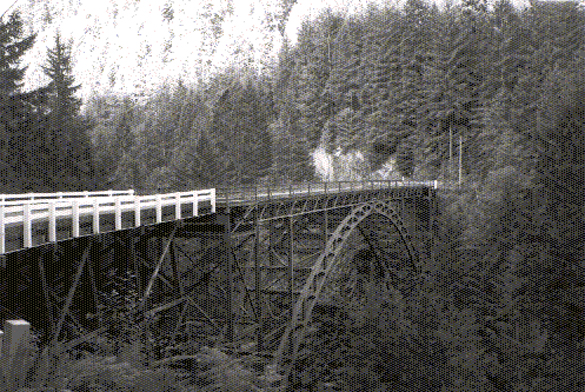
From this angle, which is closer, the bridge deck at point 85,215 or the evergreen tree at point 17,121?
the bridge deck at point 85,215

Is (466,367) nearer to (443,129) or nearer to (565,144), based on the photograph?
(565,144)

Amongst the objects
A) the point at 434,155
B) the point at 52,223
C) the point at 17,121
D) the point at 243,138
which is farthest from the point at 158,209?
the point at 243,138

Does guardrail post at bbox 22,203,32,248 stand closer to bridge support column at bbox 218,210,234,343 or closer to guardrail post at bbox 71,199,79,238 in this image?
guardrail post at bbox 71,199,79,238

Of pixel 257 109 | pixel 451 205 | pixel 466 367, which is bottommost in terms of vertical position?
pixel 466 367

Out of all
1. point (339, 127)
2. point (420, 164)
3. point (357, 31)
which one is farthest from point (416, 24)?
point (420, 164)

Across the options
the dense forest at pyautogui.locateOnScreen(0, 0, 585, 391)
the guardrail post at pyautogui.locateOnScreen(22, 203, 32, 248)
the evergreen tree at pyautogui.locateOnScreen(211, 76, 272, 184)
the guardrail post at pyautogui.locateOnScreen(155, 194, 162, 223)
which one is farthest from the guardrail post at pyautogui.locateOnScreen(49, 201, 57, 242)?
the evergreen tree at pyautogui.locateOnScreen(211, 76, 272, 184)

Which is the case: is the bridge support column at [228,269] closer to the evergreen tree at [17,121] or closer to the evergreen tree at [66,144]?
the evergreen tree at [17,121]

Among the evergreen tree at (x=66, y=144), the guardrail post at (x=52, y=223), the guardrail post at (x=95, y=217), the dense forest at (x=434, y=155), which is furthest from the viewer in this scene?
the evergreen tree at (x=66, y=144)

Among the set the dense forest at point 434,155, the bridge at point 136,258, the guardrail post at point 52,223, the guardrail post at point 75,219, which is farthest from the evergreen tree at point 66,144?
the guardrail post at point 52,223
